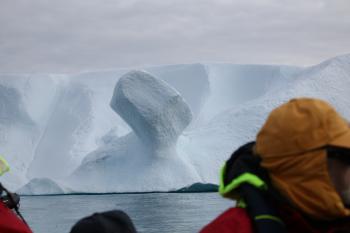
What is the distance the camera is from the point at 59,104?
22.7 m

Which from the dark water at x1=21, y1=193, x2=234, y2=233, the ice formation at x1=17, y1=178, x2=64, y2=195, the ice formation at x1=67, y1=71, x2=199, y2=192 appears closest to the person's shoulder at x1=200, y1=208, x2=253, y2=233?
the dark water at x1=21, y1=193, x2=234, y2=233

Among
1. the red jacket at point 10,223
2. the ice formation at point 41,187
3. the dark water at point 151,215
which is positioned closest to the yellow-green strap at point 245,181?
the red jacket at point 10,223

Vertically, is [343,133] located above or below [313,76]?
above

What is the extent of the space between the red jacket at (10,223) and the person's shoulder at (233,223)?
578 millimetres

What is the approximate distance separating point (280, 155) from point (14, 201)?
767mm

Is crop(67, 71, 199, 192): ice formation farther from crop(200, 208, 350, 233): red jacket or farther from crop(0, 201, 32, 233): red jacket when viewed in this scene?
crop(200, 208, 350, 233): red jacket

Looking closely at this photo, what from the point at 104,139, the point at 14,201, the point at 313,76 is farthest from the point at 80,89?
the point at 14,201

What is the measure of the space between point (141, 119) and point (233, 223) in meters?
14.5

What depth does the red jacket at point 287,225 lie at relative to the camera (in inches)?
40.6

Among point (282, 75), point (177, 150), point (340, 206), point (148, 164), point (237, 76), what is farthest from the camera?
point (237, 76)

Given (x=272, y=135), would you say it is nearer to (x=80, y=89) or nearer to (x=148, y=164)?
(x=148, y=164)

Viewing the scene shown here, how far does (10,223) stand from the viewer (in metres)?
1.50

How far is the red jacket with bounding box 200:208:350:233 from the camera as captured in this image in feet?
3.39

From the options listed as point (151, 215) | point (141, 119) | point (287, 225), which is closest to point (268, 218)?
point (287, 225)
